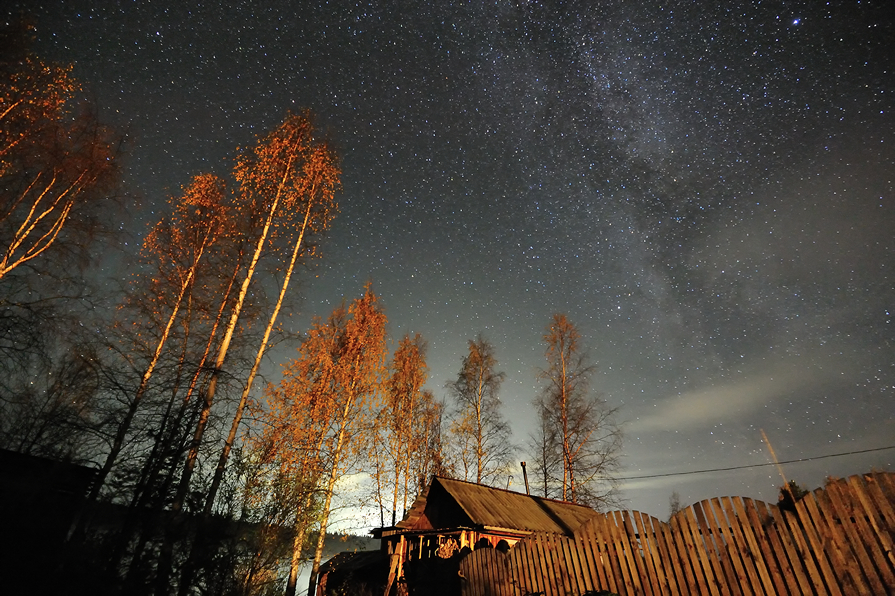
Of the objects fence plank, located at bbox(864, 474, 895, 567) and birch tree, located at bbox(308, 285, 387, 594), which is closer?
fence plank, located at bbox(864, 474, 895, 567)

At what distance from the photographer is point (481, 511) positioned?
43.0ft

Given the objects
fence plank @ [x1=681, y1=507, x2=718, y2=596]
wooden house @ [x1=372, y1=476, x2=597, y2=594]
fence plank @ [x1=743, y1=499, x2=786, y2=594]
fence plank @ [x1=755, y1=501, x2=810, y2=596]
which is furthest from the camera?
wooden house @ [x1=372, y1=476, x2=597, y2=594]

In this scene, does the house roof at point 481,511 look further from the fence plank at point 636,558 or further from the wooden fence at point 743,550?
the fence plank at point 636,558

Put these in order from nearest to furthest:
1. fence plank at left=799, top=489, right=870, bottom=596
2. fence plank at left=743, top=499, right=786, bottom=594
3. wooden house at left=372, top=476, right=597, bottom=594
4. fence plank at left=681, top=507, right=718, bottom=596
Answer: fence plank at left=799, top=489, right=870, bottom=596 < fence plank at left=743, top=499, right=786, bottom=594 < fence plank at left=681, top=507, right=718, bottom=596 < wooden house at left=372, top=476, right=597, bottom=594

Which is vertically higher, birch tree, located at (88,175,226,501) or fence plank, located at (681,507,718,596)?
birch tree, located at (88,175,226,501)

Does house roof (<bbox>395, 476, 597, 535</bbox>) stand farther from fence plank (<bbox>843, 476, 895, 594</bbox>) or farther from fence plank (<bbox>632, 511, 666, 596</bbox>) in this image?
fence plank (<bbox>843, 476, 895, 594</bbox>)

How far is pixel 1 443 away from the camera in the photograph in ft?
28.7

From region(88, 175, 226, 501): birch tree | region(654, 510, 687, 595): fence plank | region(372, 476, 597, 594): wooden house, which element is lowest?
region(654, 510, 687, 595): fence plank

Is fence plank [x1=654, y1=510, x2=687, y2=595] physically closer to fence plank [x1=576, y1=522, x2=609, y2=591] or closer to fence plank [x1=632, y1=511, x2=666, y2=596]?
fence plank [x1=632, y1=511, x2=666, y2=596]

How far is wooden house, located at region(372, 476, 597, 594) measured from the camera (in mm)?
11719

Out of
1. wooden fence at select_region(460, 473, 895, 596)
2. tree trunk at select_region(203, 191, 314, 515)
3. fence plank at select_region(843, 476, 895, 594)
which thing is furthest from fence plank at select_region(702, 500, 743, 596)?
tree trunk at select_region(203, 191, 314, 515)

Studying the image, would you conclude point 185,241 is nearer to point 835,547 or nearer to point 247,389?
point 247,389

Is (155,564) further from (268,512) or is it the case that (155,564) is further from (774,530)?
(774,530)

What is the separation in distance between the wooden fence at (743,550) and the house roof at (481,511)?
22.0 ft
